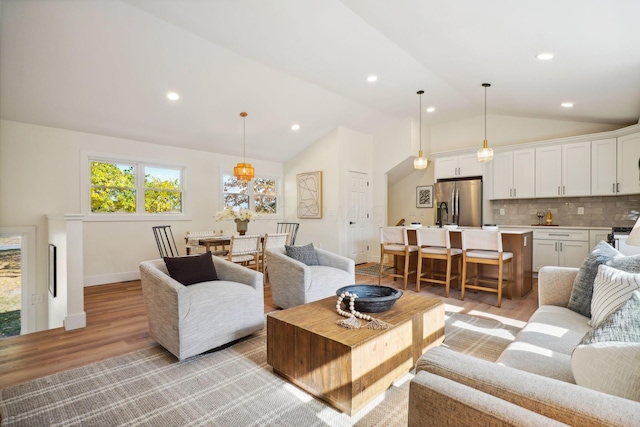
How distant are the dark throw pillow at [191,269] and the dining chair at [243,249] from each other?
157cm

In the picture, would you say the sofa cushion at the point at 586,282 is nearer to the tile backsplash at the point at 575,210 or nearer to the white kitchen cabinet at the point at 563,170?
the white kitchen cabinet at the point at 563,170

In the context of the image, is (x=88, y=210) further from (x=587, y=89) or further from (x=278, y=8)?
(x=587, y=89)

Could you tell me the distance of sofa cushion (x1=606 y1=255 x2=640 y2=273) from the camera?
5.70 feet

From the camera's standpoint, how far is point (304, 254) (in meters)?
3.64

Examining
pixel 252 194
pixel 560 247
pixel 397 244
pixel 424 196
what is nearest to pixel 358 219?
pixel 424 196

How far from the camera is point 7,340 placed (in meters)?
2.71

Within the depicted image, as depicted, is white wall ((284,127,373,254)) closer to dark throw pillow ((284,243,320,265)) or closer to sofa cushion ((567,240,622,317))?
dark throw pillow ((284,243,320,265))

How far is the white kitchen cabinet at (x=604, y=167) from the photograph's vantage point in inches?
185

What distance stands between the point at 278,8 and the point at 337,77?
5.57 ft

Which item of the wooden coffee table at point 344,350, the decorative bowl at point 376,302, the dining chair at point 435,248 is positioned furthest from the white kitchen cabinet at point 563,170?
the decorative bowl at point 376,302

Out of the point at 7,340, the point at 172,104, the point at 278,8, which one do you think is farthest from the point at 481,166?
the point at 7,340

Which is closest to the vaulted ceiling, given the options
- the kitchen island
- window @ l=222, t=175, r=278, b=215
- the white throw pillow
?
window @ l=222, t=175, r=278, b=215

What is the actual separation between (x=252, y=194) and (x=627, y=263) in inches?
237

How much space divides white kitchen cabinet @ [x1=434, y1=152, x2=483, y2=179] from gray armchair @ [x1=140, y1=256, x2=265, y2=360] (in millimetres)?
4877
